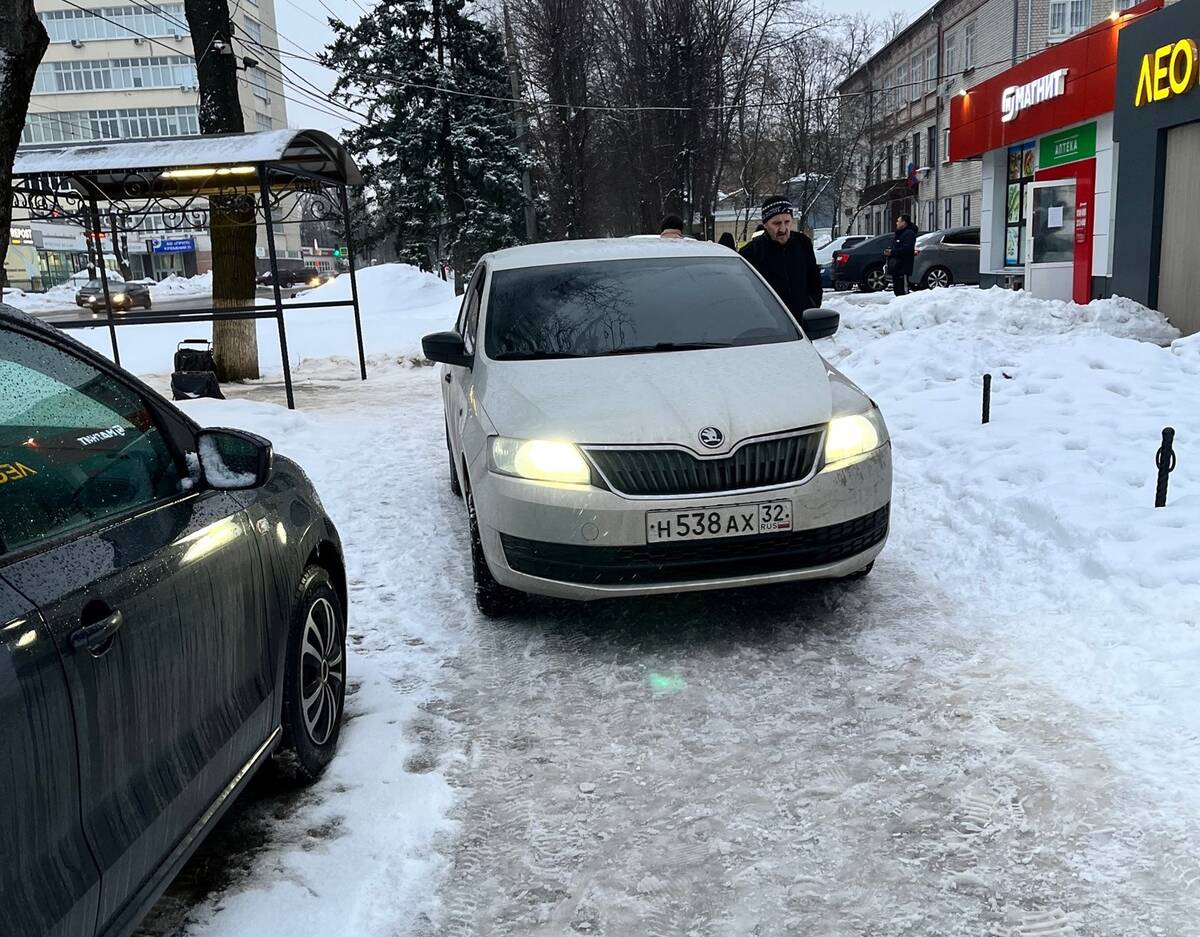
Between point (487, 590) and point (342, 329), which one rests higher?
point (342, 329)

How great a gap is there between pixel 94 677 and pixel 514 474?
2.35 m

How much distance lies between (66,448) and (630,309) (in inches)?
131

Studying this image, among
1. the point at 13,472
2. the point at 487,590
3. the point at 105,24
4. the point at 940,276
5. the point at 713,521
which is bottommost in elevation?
the point at 487,590

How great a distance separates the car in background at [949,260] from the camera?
24234 mm

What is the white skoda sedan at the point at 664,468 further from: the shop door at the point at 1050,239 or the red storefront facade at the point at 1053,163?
the shop door at the point at 1050,239

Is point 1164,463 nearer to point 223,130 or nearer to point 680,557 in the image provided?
point 680,557

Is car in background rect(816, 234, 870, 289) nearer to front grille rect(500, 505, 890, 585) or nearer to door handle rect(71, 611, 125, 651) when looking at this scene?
front grille rect(500, 505, 890, 585)

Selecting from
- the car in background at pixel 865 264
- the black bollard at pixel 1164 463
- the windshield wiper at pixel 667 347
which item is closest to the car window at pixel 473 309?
the windshield wiper at pixel 667 347

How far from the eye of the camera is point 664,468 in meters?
3.97

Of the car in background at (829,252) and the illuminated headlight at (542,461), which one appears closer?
the illuminated headlight at (542,461)

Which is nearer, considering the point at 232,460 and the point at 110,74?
the point at 232,460

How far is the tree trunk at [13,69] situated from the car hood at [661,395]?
416 cm

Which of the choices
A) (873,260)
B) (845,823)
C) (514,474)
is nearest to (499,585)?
(514,474)

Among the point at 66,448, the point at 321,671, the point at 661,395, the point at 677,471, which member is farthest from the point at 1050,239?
the point at 66,448
